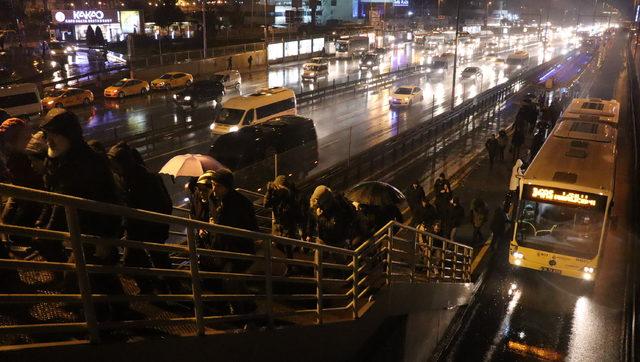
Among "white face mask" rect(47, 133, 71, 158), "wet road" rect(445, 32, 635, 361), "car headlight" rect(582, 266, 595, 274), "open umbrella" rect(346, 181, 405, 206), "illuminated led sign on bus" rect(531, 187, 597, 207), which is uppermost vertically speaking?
"white face mask" rect(47, 133, 71, 158)

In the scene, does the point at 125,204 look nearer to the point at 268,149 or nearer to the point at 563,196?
the point at 563,196

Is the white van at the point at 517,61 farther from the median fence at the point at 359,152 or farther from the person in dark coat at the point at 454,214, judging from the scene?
the person in dark coat at the point at 454,214

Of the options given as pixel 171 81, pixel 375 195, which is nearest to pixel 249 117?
pixel 375 195

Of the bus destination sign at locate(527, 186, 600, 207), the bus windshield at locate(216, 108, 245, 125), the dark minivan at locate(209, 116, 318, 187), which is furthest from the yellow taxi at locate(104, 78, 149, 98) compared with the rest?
the bus destination sign at locate(527, 186, 600, 207)

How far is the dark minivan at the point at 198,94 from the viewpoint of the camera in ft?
107

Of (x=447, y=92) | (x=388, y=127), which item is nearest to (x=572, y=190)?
(x=388, y=127)

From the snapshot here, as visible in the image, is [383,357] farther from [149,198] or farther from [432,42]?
[432,42]

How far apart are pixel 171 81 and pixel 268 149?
24.9m

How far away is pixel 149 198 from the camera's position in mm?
4773


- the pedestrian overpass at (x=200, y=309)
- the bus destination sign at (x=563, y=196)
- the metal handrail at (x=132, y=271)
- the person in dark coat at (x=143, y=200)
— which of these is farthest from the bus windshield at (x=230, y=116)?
the person in dark coat at (x=143, y=200)

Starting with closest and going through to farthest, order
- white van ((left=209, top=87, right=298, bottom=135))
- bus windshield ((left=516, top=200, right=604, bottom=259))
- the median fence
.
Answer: bus windshield ((left=516, top=200, right=604, bottom=259)) → the median fence → white van ((left=209, top=87, right=298, bottom=135))

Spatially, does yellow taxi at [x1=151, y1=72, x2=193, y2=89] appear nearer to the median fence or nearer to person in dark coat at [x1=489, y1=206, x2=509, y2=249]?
the median fence

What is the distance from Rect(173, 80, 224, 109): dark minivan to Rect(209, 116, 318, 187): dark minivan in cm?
1447

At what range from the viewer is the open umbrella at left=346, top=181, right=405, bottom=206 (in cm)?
938
